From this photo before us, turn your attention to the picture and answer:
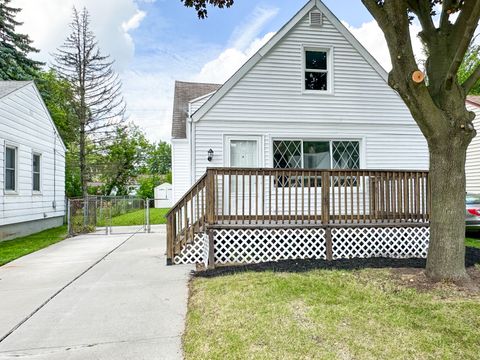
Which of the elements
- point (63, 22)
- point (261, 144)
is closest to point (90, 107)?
point (63, 22)

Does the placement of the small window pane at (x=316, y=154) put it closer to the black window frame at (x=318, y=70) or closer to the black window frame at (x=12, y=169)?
the black window frame at (x=318, y=70)

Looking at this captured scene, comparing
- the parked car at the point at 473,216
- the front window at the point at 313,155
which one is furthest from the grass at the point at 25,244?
the parked car at the point at 473,216

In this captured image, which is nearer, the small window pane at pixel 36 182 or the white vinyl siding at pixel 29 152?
the white vinyl siding at pixel 29 152

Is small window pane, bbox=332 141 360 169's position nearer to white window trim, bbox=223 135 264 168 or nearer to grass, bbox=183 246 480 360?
white window trim, bbox=223 135 264 168

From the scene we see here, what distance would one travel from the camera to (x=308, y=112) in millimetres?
8578

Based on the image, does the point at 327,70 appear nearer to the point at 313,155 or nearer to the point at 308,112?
the point at 308,112

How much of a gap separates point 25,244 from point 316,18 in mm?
9780

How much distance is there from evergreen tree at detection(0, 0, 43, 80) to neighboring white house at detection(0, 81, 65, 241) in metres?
8.68

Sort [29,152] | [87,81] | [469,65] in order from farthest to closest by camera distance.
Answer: [469,65] → [87,81] → [29,152]

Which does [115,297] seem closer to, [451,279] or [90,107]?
[451,279]

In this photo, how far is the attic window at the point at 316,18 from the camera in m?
8.55

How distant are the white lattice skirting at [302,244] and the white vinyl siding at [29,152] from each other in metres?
6.70

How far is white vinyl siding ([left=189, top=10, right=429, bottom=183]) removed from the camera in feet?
27.1

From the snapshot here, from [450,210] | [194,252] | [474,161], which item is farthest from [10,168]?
[474,161]
